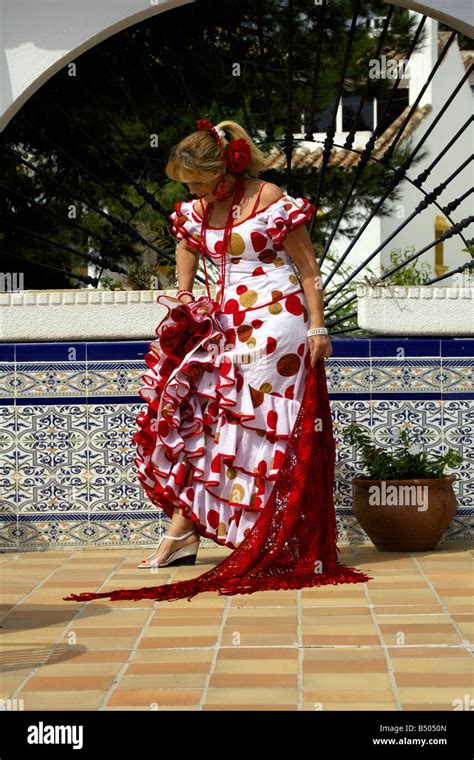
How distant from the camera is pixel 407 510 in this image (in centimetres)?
502

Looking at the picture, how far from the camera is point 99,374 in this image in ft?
17.6

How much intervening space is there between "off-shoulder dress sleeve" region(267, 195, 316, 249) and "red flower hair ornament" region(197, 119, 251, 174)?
7.5 inches

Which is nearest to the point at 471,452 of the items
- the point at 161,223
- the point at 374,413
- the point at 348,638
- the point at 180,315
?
the point at 374,413

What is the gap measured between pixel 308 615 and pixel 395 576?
2.49 ft

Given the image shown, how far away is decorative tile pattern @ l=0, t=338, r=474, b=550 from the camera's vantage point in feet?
17.6

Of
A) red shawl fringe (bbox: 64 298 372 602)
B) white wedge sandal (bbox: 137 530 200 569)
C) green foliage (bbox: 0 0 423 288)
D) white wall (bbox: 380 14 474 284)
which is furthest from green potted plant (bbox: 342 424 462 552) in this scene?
white wall (bbox: 380 14 474 284)

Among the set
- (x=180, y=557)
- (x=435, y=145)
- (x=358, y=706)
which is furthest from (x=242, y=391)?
(x=435, y=145)

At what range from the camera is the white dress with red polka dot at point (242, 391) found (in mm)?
4621

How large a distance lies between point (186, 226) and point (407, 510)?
57.3 inches

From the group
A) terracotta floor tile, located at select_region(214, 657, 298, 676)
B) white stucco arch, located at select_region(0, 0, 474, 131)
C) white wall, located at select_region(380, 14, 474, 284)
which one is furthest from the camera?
white wall, located at select_region(380, 14, 474, 284)

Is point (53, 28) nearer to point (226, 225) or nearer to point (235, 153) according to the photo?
point (235, 153)

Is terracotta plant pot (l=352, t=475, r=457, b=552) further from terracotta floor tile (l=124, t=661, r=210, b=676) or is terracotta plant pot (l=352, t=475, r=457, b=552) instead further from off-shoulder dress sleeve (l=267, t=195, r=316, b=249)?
terracotta floor tile (l=124, t=661, r=210, b=676)

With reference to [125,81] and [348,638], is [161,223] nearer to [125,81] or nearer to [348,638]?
[125,81]

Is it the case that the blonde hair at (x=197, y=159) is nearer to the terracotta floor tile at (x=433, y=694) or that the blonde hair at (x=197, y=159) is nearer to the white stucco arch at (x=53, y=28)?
the white stucco arch at (x=53, y=28)
